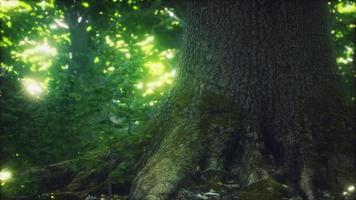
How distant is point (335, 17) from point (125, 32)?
5.68 meters

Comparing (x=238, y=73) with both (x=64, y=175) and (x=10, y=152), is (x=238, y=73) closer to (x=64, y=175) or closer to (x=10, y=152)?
(x=64, y=175)

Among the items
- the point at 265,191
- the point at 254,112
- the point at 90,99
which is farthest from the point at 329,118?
the point at 90,99

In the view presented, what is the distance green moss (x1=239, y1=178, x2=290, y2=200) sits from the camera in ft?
12.6

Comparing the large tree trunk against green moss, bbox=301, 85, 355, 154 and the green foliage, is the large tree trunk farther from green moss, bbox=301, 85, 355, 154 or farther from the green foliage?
the green foliage

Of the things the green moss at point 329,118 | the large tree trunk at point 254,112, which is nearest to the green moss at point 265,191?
the large tree trunk at point 254,112

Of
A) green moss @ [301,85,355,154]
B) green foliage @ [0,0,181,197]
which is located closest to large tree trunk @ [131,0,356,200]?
green moss @ [301,85,355,154]

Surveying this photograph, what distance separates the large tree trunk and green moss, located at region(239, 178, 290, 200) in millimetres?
14

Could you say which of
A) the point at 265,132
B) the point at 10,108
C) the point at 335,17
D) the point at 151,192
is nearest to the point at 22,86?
the point at 10,108

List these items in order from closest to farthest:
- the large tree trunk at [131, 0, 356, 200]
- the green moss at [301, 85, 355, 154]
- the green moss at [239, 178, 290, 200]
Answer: the green moss at [239, 178, 290, 200] → the large tree trunk at [131, 0, 356, 200] → the green moss at [301, 85, 355, 154]

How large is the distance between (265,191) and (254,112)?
3.50 feet

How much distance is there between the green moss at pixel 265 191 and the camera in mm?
3830

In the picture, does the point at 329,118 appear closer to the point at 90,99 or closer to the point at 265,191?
the point at 265,191

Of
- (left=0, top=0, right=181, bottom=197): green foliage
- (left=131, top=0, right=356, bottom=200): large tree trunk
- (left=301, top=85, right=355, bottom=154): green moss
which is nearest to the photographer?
(left=131, top=0, right=356, bottom=200): large tree trunk

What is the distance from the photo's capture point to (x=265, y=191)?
3.89m
